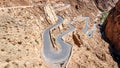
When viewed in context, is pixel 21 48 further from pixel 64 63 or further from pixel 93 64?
pixel 93 64

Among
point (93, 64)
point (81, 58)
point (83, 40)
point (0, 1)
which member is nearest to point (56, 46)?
point (81, 58)

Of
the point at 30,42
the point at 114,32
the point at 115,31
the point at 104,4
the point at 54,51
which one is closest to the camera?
the point at 30,42

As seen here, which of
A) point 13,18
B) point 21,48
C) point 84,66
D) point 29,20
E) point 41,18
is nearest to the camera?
point 21,48

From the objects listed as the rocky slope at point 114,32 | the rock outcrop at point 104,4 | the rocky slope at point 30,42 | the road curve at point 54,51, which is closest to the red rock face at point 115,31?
the rocky slope at point 114,32

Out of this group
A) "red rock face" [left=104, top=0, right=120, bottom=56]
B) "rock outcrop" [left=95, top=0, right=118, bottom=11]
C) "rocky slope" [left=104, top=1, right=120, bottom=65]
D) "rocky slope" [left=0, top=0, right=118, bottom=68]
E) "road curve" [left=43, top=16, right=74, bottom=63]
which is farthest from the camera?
"rock outcrop" [left=95, top=0, right=118, bottom=11]

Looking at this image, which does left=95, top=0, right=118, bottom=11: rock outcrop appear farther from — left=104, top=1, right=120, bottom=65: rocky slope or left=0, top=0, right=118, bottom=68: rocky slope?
left=0, top=0, right=118, bottom=68: rocky slope

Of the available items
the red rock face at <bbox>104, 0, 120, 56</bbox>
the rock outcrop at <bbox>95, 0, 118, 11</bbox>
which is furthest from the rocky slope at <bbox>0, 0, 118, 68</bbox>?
the rock outcrop at <bbox>95, 0, 118, 11</bbox>

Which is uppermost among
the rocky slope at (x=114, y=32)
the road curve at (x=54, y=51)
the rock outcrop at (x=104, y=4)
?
the road curve at (x=54, y=51)

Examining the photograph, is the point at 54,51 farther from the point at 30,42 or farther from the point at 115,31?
the point at 115,31

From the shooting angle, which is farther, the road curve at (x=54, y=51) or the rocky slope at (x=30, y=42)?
the road curve at (x=54, y=51)

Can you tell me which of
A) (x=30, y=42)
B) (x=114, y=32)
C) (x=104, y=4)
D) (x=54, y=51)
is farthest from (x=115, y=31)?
(x=104, y=4)

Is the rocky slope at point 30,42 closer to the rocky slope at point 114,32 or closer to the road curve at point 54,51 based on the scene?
the road curve at point 54,51
